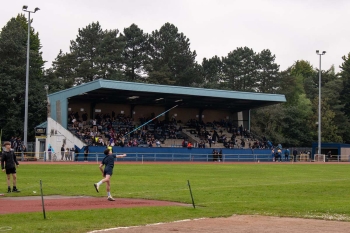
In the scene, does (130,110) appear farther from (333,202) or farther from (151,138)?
(333,202)

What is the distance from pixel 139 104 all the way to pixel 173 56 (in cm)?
3399

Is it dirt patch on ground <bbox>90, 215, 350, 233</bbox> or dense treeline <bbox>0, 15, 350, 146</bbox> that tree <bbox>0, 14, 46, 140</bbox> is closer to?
dense treeline <bbox>0, 15, 350, 146</bbox>

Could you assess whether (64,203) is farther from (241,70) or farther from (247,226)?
(241,70)

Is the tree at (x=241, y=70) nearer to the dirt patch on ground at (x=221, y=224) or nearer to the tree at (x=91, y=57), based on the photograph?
the tree at (x=91, y=57)

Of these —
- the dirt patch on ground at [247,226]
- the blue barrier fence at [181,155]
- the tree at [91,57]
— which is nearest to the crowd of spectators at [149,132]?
the blue barrier fence at [181,155]

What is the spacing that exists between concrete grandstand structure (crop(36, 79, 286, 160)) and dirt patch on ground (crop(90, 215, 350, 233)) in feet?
143

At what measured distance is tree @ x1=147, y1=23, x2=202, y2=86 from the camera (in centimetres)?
10394

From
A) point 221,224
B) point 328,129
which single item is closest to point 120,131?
point 328,129

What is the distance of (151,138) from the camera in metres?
65.6

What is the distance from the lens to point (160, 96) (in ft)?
218

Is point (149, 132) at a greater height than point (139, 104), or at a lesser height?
lesser

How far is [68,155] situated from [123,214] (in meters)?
42.6

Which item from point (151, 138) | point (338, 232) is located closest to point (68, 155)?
point (151, 138)

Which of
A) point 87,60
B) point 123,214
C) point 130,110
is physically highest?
point 87,60
